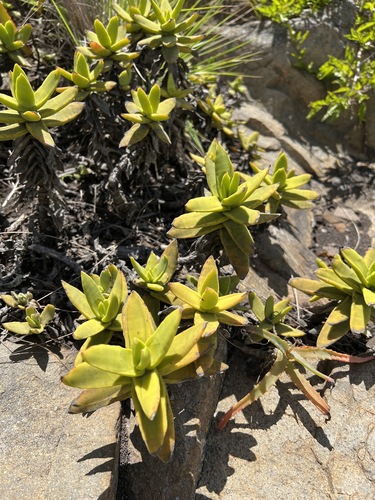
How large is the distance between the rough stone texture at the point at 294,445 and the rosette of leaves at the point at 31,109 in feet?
4.71

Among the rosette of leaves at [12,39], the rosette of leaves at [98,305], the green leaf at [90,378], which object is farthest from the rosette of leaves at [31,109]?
the green leaf at [90,378]

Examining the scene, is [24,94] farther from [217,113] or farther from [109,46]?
[217,113]

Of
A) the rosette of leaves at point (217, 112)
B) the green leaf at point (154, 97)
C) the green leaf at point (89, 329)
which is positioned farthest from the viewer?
the rosette of leaves at point (217, 112)

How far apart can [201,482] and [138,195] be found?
1667 mm

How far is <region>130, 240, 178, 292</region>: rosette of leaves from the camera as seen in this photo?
85.3 inches

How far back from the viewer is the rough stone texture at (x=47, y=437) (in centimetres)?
183

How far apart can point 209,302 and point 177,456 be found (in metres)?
0.64

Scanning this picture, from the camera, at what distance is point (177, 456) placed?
2.04 m

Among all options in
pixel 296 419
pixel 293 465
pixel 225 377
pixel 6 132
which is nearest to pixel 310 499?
pixel 293 465

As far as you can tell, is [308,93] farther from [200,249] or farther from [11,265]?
[11,265]

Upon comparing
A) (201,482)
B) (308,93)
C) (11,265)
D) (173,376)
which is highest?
(308,93)

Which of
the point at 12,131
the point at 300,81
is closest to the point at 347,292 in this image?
the point at 12,131

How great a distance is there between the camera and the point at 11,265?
259 centimetres

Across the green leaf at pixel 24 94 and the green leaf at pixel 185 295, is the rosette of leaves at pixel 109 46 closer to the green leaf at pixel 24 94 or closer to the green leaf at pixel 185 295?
the green leaf at pixel 24 94
